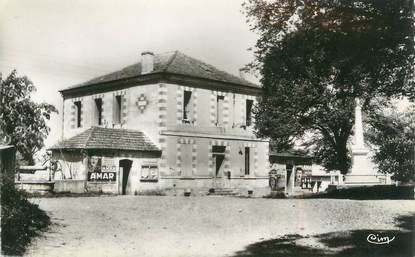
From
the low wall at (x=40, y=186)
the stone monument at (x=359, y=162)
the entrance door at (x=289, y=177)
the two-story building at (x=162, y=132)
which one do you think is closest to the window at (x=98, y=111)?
the two-story building at (x=162, y=132)

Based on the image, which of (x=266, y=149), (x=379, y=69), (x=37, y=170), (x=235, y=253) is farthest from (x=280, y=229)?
(x=266, y=149)

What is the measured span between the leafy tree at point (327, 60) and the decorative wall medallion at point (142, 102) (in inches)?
251

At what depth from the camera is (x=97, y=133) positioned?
2681 centimetres

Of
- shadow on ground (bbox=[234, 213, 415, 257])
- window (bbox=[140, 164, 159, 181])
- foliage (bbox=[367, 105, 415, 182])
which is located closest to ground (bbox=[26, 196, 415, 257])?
shadow on ground (bbox=[234, 213, 415, 257])

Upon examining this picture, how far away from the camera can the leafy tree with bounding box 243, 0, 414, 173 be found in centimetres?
1391

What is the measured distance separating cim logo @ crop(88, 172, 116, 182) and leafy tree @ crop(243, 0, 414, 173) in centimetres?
809

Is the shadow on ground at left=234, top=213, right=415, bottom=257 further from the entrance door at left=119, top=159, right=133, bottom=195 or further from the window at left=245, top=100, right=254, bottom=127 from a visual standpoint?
the window at left=245, top=100, right=254, bottom=127

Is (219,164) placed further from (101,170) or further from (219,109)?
(101,170)

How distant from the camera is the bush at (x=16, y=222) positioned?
10.3 metres

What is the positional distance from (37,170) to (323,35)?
56.7 feet

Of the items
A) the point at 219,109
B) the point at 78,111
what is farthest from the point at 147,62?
the point at 78,111

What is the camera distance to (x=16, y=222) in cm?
1095

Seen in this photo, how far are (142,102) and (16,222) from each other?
61.0 feet

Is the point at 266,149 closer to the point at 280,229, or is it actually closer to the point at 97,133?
the point at 97,133
